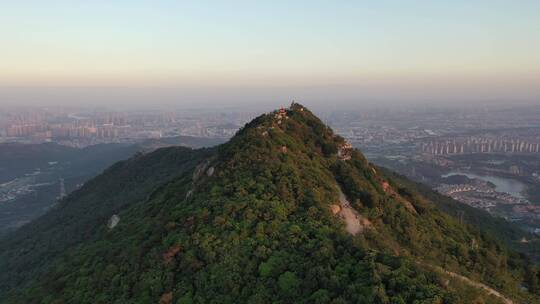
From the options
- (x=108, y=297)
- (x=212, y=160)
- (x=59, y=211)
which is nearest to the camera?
(x=108, y=297)

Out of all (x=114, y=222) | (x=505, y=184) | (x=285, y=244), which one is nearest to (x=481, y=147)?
(x=505, y=184)

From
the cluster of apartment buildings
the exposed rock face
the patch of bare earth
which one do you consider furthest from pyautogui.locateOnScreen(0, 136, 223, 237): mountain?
the cluster of apartment buildings

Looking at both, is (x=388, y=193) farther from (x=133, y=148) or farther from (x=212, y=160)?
(x=133, y=148)

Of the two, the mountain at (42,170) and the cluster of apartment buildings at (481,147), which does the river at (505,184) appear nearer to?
the cluster of apartment buildings at (481,147)

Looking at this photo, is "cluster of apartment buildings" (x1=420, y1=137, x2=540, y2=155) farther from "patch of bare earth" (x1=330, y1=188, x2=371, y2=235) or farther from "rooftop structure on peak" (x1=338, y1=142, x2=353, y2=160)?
"patch of bare earth" (x1=330, y1=188, x2=371, y2=235)

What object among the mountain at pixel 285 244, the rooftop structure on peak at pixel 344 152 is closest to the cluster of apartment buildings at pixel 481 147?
the rooftop structure on peak at pixel 344 152

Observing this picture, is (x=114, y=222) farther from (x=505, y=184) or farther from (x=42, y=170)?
(x=42, y=170)

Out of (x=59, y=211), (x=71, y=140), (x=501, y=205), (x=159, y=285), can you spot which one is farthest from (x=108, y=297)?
(x=71, y=140)

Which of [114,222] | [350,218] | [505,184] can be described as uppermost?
[350,218]

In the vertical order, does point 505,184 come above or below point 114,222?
below
